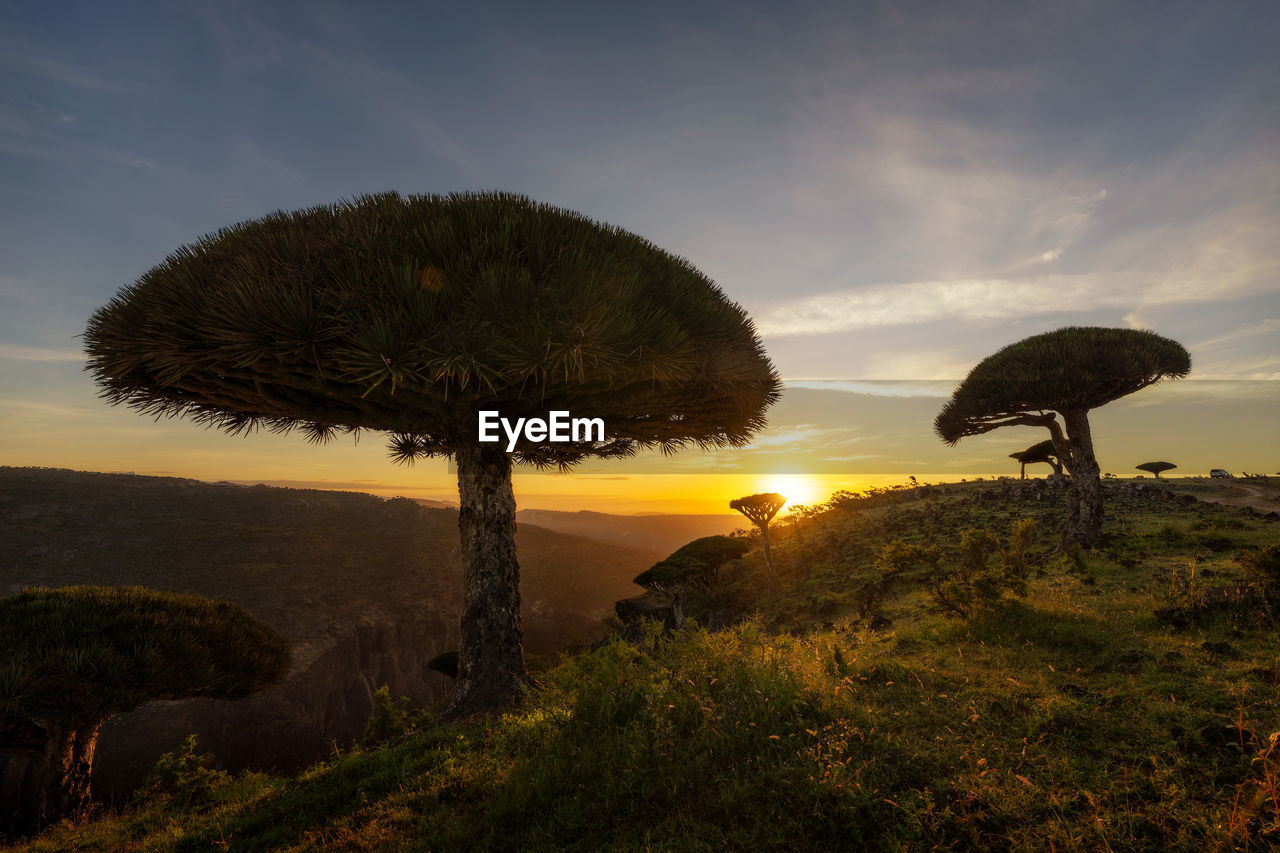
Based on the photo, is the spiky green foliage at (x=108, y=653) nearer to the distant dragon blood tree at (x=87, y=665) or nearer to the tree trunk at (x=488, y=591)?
the distant dragon blood tree at (x=87, y=665)

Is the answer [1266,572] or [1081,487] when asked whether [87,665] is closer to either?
[1266,572]

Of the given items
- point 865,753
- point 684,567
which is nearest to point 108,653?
point 865,753

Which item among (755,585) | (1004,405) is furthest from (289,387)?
(1004,405)

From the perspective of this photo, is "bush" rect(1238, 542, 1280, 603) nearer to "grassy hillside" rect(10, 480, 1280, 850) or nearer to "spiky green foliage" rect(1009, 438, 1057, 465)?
"grassy hillside" rect(10, 480, 1280, 850)

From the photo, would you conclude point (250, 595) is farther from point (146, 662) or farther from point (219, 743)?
point (146, 662)

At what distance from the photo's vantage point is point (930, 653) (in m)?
7.82

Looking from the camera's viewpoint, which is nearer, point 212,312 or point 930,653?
point 212,312

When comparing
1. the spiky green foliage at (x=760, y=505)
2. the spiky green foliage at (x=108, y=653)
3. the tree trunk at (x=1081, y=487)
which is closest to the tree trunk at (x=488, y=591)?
the spiky green foliage at (x=108, y=653)

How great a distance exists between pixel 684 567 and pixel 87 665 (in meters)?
14.3

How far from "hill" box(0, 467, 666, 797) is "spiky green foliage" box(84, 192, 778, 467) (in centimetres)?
2205

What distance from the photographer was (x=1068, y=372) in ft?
50.5

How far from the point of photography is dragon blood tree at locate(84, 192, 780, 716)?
22.3 ft

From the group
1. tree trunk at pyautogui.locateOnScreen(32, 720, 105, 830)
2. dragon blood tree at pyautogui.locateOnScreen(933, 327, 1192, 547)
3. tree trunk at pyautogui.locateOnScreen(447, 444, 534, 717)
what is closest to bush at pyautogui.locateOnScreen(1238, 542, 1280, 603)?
dragon blood tree at pyautogui.locateOnScreen(933, 327, 1192, 547)

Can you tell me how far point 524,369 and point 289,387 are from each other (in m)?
A: 5.35
